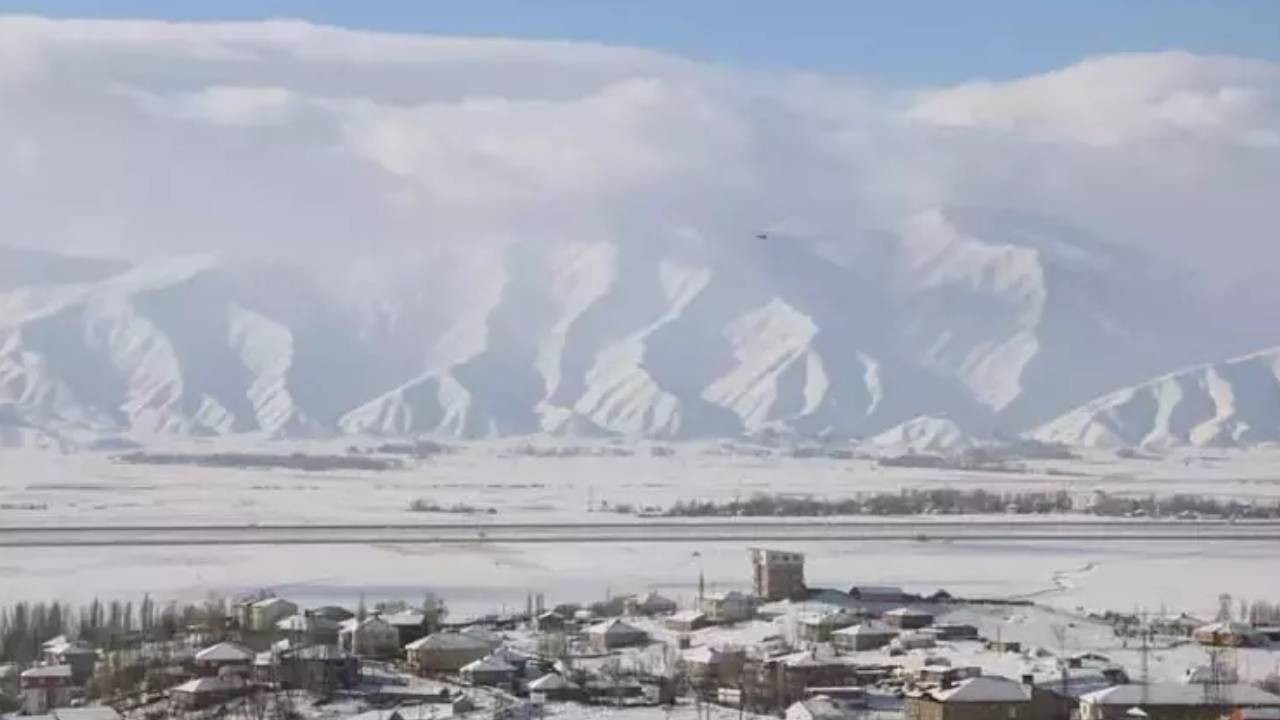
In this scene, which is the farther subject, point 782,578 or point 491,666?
point 782,578

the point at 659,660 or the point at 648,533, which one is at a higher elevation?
the point at 648,533

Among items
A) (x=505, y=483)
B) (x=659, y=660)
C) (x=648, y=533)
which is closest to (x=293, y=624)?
(x=659, y=660)

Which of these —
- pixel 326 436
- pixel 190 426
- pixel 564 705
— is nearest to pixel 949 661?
pixel 564 705

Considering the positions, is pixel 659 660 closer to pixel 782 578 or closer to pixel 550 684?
pixel 550 684

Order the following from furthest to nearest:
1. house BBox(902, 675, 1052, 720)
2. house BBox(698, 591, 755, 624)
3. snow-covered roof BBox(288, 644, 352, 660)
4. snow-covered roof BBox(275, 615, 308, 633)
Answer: house BBox(698, 591, 755, 624) → snow-covered roof BBox(275, 615, 308, 633) → snow-covered roof BBox(288, 644, 352, 660) → house BBox(902, 675, 1052, 720)

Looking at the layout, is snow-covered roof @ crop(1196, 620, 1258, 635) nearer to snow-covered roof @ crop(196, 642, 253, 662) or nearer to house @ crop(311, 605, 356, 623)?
house @ crop(311, 605, 356, 623)

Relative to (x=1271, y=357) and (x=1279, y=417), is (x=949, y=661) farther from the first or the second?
(x=1271, y=357)

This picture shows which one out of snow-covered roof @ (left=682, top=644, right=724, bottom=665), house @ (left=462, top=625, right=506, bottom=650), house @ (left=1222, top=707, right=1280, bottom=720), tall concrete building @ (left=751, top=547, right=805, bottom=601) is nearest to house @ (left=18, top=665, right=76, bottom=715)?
house @ (left=462, top=625, right=506, bottom=650)
